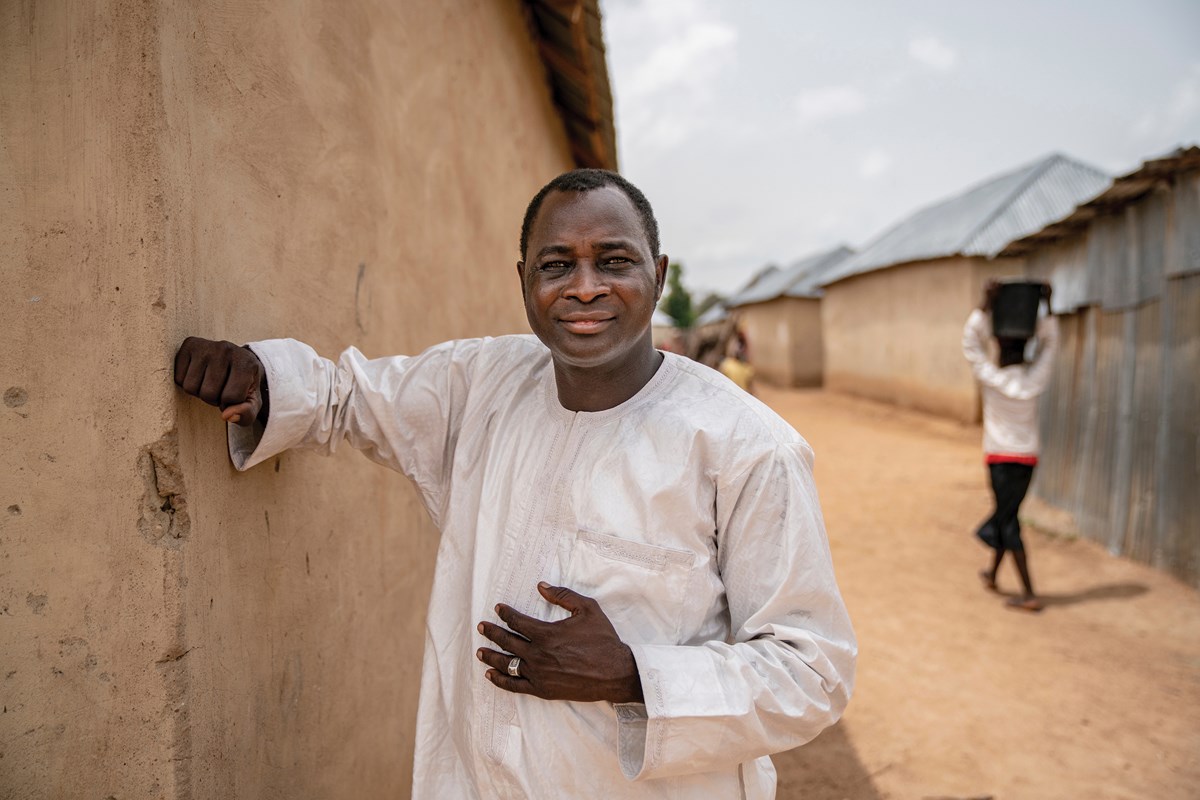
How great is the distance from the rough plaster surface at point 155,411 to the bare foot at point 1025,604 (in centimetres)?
519

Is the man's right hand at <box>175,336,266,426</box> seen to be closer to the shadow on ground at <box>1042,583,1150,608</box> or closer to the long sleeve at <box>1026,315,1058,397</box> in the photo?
the long sleeve at <box>1026,315,1058,397</box>

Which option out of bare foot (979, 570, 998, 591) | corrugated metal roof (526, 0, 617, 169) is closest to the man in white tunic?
corrugated metal roof (526, 0, 617, 169)

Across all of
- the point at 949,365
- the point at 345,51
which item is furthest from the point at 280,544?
the point at 949,365

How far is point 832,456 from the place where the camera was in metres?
11.6

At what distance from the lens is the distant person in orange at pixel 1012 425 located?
5.66 metres

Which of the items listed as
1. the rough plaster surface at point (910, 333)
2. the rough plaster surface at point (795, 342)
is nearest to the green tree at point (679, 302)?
the rough plaster surface at point (795, 342)

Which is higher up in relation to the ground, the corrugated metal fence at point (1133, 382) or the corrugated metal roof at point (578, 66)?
the corrugated metal roof at point (578, 66)

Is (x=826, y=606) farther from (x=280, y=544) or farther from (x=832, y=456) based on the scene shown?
(x=832, y=456)

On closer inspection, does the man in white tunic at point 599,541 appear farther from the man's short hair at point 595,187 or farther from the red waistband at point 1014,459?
the red waistband at point 1014,459

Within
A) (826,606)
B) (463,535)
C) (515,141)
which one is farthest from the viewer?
(515,141)

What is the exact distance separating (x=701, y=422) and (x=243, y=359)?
81cm

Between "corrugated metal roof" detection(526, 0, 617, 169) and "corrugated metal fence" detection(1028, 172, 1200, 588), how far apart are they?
427 centimetres

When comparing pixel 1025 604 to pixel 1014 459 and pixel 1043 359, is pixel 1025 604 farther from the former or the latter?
pixel 1043 359

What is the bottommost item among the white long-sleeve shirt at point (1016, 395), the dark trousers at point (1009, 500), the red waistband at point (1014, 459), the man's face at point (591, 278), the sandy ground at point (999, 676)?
the sandy ground at point (999, 676)
